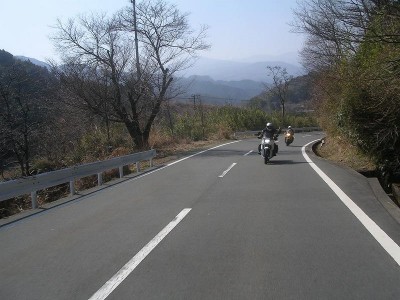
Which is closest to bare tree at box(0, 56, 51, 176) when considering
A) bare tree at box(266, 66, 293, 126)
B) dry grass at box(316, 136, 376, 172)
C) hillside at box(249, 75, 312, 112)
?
dry grass at box(316, 136, 376, 172)

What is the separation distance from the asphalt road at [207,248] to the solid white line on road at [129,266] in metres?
0.01

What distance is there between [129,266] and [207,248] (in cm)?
117

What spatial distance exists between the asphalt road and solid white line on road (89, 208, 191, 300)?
13 millimetres

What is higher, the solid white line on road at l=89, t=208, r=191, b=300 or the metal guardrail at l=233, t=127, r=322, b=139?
the solid white line on road at l=89, t=208, r=191, b=300

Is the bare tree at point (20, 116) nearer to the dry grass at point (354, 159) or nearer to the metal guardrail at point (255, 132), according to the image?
the dry grass at point (354, 159)

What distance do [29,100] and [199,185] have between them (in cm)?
1364

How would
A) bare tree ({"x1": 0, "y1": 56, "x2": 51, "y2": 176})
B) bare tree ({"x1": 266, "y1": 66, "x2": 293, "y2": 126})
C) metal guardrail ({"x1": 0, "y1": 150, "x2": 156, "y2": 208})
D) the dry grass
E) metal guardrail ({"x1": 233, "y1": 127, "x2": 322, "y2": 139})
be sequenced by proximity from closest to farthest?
metal guardrail ({"x1": 0, "y1": 150, "x2": 156, "y2": 208}) < the dry grass < bare tree ({"x1": 0, "y1": 56, "x2": 51, "y2": 176}) < metal guardrail ({"x1": 233, "y1": 127, "x2": 322, "y2": 139}) < bare tree ({"x1": 266, "y1": 66, "x2": 293, "y2": 126})

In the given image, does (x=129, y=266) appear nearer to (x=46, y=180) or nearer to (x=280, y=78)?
(x=46, y=180)

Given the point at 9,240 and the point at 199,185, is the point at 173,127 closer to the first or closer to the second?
the point at 199,185

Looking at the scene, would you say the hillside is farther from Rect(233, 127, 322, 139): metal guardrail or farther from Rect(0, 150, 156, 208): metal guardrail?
Rect(0, 150, 156, 208): metal guardrail

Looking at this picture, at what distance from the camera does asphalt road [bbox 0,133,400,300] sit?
15.8 feet

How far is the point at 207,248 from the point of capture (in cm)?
629

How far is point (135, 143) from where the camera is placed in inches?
1153

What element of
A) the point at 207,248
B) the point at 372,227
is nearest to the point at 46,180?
the point at 207,248
